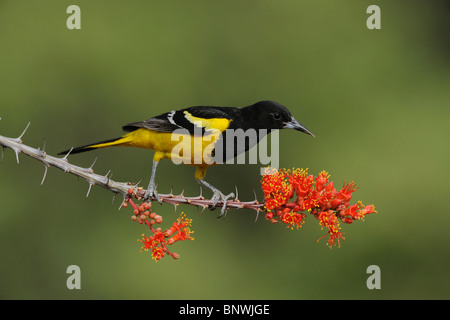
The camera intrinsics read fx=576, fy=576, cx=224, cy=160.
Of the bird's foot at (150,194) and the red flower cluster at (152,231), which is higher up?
the bird's foot at (150,194)

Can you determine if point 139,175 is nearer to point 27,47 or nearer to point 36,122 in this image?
point 36,122

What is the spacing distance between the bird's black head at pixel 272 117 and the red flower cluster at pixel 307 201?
0.92 m

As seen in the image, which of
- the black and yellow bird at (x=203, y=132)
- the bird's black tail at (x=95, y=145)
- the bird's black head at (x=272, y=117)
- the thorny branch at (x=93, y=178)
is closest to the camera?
the thorny branch at (x=93, y=178)

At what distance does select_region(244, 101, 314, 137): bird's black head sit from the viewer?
15.0 ft

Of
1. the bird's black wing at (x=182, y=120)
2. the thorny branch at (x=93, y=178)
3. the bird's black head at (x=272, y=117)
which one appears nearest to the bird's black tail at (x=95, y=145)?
the bird's black wing at (x=182, y=120)

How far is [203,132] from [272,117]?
1.89 feet

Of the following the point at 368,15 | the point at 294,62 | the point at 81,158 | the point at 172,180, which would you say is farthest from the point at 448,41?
the point at 81,158

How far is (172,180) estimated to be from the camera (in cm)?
1125

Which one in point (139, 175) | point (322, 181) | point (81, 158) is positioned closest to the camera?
point (322, 181)

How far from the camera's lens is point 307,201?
3.62 m

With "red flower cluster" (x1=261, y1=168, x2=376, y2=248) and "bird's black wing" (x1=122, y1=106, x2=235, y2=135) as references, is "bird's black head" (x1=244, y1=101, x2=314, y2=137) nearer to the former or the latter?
"bird's black wing" (x1=122, y1=106, x2=235, y2=135)

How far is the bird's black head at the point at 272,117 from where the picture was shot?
180 inches

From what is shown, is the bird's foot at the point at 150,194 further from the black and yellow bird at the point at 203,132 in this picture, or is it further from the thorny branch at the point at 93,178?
the black and yellow bird at the point at 203,132

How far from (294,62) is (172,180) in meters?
3.96
